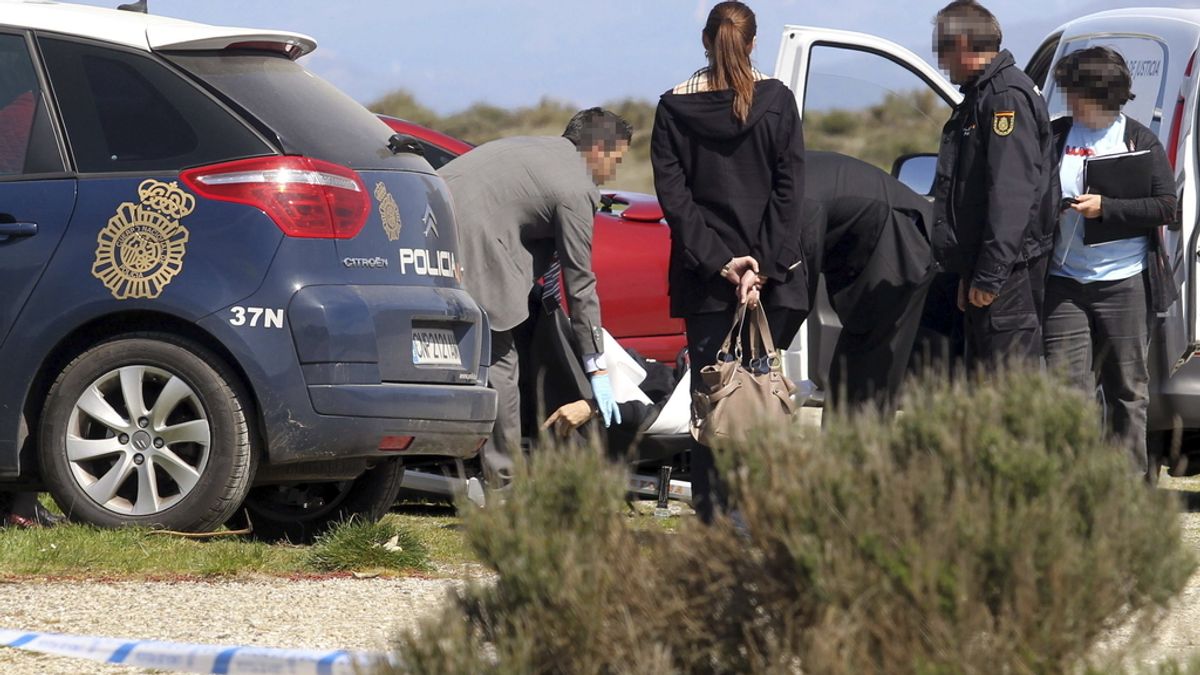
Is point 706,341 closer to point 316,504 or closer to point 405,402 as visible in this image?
point 405,402

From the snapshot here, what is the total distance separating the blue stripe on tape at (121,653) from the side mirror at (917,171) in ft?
17.6

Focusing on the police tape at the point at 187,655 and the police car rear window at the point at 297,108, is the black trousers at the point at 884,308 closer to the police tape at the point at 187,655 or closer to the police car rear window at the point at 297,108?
the police car rear window at the point at 297,108

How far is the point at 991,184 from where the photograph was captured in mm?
6066

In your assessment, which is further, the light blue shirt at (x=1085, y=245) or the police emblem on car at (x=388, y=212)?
the light blue shirt at (x=1085, y=245)

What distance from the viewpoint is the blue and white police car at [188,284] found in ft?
18.8

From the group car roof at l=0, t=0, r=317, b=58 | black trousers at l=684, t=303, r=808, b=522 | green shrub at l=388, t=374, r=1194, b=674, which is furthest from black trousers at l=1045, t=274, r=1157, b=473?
green shrub at l=388, t=374, r=1194, b=674

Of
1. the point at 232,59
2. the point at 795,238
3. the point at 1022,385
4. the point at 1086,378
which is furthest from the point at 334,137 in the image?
the point at 1022,385

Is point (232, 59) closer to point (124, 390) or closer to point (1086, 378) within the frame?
point (124, 390)

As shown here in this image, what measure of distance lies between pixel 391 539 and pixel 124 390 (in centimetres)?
99

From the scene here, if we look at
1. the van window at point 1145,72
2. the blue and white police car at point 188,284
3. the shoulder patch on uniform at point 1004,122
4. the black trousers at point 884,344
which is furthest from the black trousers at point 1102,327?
the blue and white police car at point 188,284

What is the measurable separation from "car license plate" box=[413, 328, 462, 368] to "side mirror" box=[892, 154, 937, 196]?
3240 mm

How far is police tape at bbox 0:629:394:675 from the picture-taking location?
11.7 ft

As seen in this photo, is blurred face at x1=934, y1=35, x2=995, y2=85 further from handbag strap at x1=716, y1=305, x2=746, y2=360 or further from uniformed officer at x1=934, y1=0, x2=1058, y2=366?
handbag strap at x1=716, y1=305, x2=746, y2=360

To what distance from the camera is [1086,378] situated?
6.80 m
